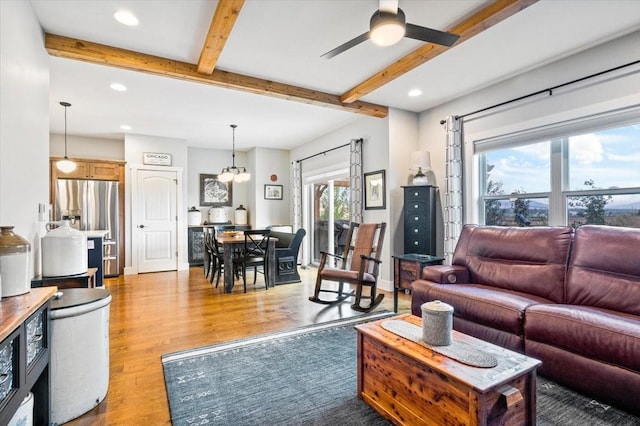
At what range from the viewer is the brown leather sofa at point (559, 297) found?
5.89 ft

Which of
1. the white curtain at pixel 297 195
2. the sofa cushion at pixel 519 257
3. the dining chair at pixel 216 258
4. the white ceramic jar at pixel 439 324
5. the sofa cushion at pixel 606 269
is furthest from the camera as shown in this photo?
the white curtain at pixel 297 195

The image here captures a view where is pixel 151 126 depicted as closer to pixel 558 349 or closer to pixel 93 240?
pixel 93 240

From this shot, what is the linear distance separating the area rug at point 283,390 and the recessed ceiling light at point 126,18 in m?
2.66

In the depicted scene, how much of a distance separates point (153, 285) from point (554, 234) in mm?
5192

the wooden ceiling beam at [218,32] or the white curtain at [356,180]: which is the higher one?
the wooden ceiling beam at [218,32]

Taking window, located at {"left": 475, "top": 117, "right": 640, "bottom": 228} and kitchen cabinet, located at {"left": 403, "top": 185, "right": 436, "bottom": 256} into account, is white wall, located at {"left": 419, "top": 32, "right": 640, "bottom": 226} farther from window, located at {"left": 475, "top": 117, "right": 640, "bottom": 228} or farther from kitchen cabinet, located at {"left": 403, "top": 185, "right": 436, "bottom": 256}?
kitchen cabinet, located at {"left": 403, "top": 185, "right": 436, "bottom": 256}

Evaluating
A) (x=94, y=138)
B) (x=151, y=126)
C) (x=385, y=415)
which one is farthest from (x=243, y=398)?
(x=94, y=138)

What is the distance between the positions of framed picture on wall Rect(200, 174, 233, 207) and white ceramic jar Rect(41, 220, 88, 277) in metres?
5.03

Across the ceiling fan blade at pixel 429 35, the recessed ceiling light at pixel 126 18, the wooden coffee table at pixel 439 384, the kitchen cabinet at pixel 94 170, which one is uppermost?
the recessed ceiling light at pixel 126 18

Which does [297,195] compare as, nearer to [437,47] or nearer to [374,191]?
[374,191]

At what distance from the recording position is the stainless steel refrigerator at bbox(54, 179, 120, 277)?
5.43m

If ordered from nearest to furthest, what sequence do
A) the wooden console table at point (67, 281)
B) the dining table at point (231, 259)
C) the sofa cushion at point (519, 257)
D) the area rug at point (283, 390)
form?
the area rug at point (283, 390) < the wooden console table at point (67, 281) < the sofa cushion at point (519, 257) < the dining table at point (231, 259)

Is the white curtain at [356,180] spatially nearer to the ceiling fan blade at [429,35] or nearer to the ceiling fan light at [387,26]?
the ceiling fan blade at [429,35]

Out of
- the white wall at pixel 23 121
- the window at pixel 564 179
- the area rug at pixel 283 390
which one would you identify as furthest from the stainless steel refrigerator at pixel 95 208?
the window at pixel 564 179
